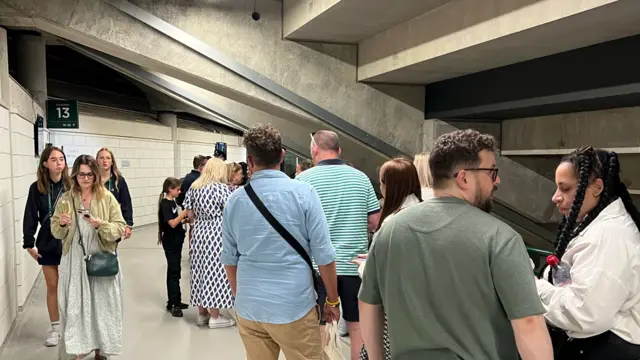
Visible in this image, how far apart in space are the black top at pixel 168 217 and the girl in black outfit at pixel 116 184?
71cm

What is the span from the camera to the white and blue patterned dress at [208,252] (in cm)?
388

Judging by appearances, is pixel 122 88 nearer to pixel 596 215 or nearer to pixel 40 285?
pixel 40 285

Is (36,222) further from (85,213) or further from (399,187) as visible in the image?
(399,187)

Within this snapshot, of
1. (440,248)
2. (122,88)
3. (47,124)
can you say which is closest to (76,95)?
(122,88)

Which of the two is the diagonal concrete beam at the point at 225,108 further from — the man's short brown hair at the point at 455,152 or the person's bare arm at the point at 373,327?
the man's short brown hair at the point at 455,152

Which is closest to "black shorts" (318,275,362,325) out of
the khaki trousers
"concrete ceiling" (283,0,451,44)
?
the khaki trousers

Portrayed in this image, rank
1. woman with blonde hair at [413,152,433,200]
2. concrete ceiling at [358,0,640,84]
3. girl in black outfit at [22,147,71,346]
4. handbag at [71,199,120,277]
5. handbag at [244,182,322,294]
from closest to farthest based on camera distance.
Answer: handbag at [244,182,322,294] → woman with blonde hair at [413,152,433,200] → concrete ceiling at [358,0,640,84] → handbag at [71,199,120,277] → girl in black outfit at [22,147,71,346]

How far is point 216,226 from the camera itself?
391cm

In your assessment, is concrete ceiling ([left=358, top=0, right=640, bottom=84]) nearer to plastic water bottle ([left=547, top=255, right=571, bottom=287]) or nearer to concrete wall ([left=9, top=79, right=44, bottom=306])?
plastic water bottle ([left=547, top=255, right=571, bottom=287])

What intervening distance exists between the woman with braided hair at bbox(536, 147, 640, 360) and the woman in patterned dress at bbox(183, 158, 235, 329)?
2779 millimetres

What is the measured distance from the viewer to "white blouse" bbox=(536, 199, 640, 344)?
1384 millimetres

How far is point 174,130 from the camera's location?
38.0ft

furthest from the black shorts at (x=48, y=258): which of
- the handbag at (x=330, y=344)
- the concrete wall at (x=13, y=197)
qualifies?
the handbag at (x=330, y=344)

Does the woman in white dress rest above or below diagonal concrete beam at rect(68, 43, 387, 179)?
below
